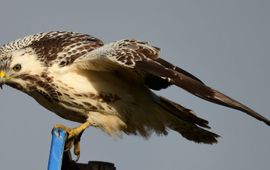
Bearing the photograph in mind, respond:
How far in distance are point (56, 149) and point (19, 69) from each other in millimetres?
2442

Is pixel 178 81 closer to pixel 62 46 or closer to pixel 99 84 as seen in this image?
pixel 99 84

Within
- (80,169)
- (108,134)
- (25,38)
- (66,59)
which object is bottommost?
(80,169)

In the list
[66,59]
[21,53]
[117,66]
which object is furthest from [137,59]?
[21,53]

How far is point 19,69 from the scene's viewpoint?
361 inches

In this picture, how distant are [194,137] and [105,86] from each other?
50.6 inches

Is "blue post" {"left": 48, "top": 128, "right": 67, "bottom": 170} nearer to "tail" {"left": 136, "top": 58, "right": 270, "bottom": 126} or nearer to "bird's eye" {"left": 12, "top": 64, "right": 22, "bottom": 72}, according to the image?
"tail" {"left": 136, "top": 58, "right": 270, "bottom": 126}

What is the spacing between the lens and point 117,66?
8.78 m

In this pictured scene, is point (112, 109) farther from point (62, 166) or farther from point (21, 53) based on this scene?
point (62, 166)

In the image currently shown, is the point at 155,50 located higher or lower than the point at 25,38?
lower

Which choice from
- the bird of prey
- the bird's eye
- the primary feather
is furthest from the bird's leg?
the bird's eye

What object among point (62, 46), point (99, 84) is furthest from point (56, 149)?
point (62, 46)

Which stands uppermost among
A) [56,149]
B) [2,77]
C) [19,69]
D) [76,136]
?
[19,69]

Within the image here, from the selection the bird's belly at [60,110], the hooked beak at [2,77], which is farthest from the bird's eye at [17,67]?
the bird's belly at [60,110]

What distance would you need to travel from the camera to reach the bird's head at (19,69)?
9.09 meters
